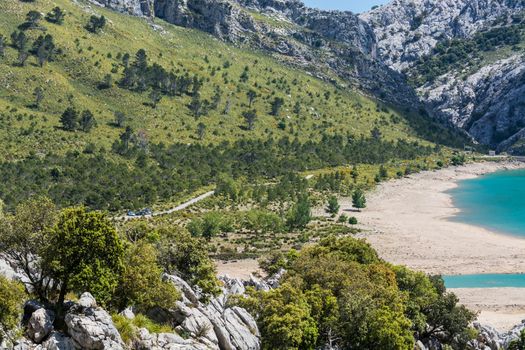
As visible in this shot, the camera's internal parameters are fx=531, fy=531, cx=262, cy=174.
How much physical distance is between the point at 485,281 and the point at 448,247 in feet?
65.4

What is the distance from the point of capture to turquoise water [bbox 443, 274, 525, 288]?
93750 mm

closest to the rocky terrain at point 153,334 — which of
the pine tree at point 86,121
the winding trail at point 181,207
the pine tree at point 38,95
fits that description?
the winding trail at point 181,207

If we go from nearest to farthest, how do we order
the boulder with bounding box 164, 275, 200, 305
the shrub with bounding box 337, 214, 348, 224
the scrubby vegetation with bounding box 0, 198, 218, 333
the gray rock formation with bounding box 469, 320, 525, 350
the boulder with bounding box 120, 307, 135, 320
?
the scrubby vegetation with bounding box 0, 198, 218, 333, the boulder with bounding box 120, 307, 135, 320, the boulder with bounding box 164, 275, 200, 305, the gray rock formation with bounding box 469, 320, 525, 350, the shrub with bounding box 337, 214, 348, 224

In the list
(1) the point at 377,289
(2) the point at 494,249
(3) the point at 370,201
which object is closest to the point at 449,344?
(1) the point at 377,289

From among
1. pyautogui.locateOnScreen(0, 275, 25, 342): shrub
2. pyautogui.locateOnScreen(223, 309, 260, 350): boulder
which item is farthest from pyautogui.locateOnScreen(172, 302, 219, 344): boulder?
pyautogui.locateOnScreen(0, 275, 25, 342): shrub

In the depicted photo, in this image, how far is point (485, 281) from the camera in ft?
315

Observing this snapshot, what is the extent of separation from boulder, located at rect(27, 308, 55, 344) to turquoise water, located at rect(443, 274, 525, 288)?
243 feet

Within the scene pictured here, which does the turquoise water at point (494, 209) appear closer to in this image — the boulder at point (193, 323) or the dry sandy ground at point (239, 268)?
the dry sandy ground at point (239, 268)

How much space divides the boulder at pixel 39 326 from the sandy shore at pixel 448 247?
2452 inches

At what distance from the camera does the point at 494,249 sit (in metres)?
114

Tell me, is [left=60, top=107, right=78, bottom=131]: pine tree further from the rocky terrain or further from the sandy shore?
the rocky terrain

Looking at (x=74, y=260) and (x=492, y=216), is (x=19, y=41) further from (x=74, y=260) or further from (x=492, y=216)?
(x=74, y=260)

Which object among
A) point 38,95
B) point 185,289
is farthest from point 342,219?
point 38,95

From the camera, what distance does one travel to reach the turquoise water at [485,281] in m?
93.8
